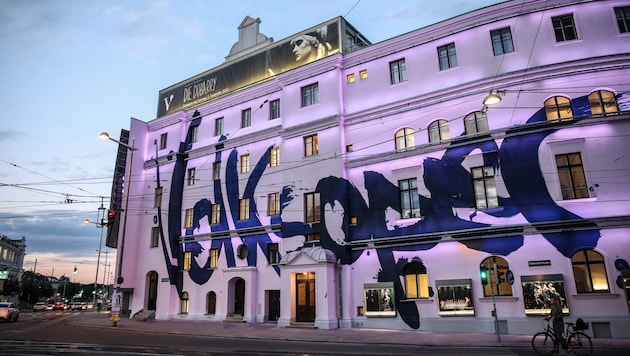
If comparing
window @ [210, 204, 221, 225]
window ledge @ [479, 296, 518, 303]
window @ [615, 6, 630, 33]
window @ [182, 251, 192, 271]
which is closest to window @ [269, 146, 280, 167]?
window @ [210, 204, 221, 225]

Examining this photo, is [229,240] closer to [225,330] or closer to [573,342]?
[225,330]

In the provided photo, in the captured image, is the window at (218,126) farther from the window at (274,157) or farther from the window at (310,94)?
the window at (310,94)

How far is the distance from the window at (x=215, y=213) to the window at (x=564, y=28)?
2572 centimetres

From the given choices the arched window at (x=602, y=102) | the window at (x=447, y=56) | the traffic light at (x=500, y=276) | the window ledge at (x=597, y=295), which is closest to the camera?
the window ledge at (x=597, y=295)

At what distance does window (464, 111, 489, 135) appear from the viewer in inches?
912

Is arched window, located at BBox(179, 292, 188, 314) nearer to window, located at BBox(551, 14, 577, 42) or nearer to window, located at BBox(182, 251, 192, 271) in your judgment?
window, located at BBox(182, 251, 192, 271)

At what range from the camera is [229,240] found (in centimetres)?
3234

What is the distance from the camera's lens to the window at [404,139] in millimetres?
25344

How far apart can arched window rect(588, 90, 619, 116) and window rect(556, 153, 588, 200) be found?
2399 mm

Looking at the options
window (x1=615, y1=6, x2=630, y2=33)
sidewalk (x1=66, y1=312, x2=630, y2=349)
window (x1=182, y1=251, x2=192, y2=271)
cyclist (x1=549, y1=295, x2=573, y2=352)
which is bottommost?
sidewalk (x1=66, y1=312, x2=630, y2=349)

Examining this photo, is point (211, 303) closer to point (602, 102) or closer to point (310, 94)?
point (310, 94)

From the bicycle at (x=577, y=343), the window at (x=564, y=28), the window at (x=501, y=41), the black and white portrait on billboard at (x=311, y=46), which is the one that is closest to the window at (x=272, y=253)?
the black and white portrait on billboard at (x=311, y=46)

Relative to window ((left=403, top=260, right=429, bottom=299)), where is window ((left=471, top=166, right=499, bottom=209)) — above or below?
above

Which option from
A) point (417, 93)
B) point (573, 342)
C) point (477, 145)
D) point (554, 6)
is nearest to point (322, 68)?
point (417, 93)
